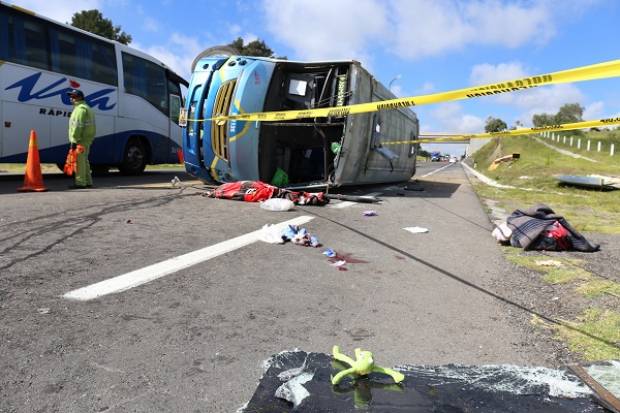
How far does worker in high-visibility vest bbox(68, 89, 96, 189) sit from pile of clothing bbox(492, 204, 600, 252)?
7.64m

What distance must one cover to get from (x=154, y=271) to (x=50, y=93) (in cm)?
896

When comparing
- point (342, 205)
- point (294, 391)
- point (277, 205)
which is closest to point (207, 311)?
point (294, 391)

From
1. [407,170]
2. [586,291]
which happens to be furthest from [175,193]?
[407,170]

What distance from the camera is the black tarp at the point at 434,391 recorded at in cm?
196

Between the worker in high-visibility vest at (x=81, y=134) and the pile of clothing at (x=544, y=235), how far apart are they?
7.64m

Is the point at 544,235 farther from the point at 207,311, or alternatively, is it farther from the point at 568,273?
the point at 207,311

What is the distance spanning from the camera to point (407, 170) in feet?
57.5

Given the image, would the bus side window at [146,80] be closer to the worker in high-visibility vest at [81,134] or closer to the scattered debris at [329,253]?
the worker in high-visibility vest at [81,134]

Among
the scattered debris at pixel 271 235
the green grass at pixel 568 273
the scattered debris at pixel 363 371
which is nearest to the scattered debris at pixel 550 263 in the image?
the green grass at pixel 568 273

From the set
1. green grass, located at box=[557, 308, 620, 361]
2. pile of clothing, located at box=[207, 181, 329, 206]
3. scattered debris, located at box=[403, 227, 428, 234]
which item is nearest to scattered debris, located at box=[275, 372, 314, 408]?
green grass, located at box=[557, 308, 620, 361]

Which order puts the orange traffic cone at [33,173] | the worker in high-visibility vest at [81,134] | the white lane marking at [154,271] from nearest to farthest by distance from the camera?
the white lane marking at [154,271] < the orange traffic cone at [33,173] < the worker in high-visibility vest at [81,134]

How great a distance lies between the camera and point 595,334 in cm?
300

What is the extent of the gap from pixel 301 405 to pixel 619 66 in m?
3.56

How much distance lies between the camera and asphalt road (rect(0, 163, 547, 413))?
2.18 m
